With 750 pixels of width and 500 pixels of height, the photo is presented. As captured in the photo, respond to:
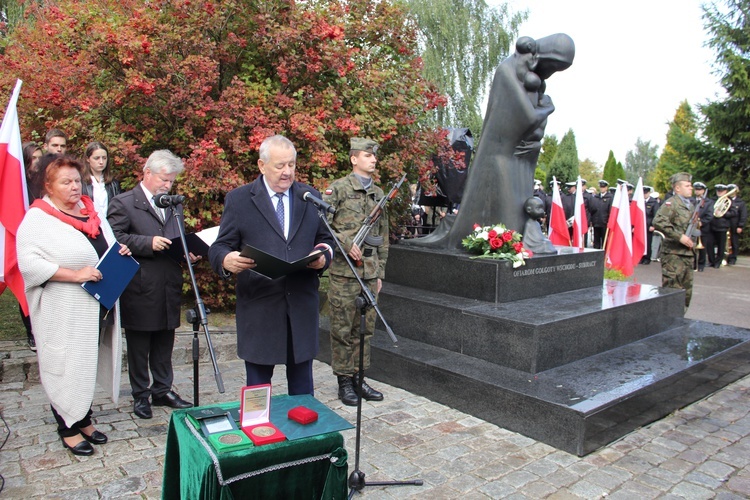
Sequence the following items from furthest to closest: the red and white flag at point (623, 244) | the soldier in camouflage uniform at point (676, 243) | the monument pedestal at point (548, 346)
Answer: the red and white flag at point (623, 244)
the soldier in camouflage uniform at point (676, 243)
the monument pedestal at point (548, 346)

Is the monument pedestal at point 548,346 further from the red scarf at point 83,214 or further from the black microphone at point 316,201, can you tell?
the red scarf at point 83,214

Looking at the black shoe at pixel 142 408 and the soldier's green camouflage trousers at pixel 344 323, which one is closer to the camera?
the black shoe at pixel 142 408

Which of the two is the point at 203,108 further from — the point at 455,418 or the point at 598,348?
the point at 598,348

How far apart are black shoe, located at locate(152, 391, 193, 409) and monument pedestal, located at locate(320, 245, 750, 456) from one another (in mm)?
1754

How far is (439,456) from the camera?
386 centimetres

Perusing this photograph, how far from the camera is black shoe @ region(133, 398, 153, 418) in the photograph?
4.39 m

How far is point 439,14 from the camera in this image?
2598 centimetres

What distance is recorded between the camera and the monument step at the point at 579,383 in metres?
4.07

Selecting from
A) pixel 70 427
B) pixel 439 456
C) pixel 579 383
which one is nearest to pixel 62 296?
pixel 70 427

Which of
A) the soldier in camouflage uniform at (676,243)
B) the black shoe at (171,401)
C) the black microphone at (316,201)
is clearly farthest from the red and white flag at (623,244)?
the black microphone at (316,201)

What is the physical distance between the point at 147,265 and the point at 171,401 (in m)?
1.11

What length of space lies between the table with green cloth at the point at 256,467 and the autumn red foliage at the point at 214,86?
4312mm

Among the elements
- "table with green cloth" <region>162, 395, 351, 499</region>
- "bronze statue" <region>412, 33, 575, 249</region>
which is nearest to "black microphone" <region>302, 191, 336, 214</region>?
"table with green cloth" <region>162, 395, 351, 499</region>

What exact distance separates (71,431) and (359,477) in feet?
6.36
